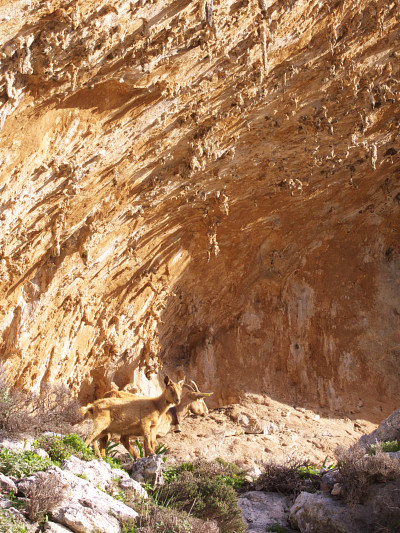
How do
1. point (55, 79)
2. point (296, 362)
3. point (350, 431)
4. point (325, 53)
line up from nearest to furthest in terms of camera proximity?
point (55, 79)
point (325, 53)
point (350, 431)
point (296, 362)

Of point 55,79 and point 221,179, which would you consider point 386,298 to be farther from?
point 55,79

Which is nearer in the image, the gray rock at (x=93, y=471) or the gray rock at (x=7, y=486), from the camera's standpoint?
the gray rock at (x=7, y=486)

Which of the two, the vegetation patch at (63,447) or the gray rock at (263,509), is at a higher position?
the vegetation patch at (63,447)

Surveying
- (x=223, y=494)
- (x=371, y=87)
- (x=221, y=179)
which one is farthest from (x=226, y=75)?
(x=223, y=494)

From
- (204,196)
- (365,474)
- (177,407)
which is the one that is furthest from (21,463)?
(204,196)

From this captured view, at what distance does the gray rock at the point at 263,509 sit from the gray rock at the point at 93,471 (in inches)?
87.2

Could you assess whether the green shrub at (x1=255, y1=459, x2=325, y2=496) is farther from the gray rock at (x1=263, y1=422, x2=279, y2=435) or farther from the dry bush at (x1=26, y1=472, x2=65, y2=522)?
the dry bush at (x1=26, y1=472, x2=65, y2=522)

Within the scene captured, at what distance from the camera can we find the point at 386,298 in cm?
1794

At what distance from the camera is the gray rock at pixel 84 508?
673 centimetres

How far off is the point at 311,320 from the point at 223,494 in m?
9.17

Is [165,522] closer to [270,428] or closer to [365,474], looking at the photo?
[365,474]

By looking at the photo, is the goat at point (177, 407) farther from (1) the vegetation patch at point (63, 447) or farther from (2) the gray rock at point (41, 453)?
(2) the gray rock at point (41, 453)

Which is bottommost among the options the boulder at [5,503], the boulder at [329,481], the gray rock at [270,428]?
the boulder at [5,503]

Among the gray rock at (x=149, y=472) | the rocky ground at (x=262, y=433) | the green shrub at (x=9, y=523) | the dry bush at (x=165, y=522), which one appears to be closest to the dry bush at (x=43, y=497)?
the green shrub at (x=9, y=523)
